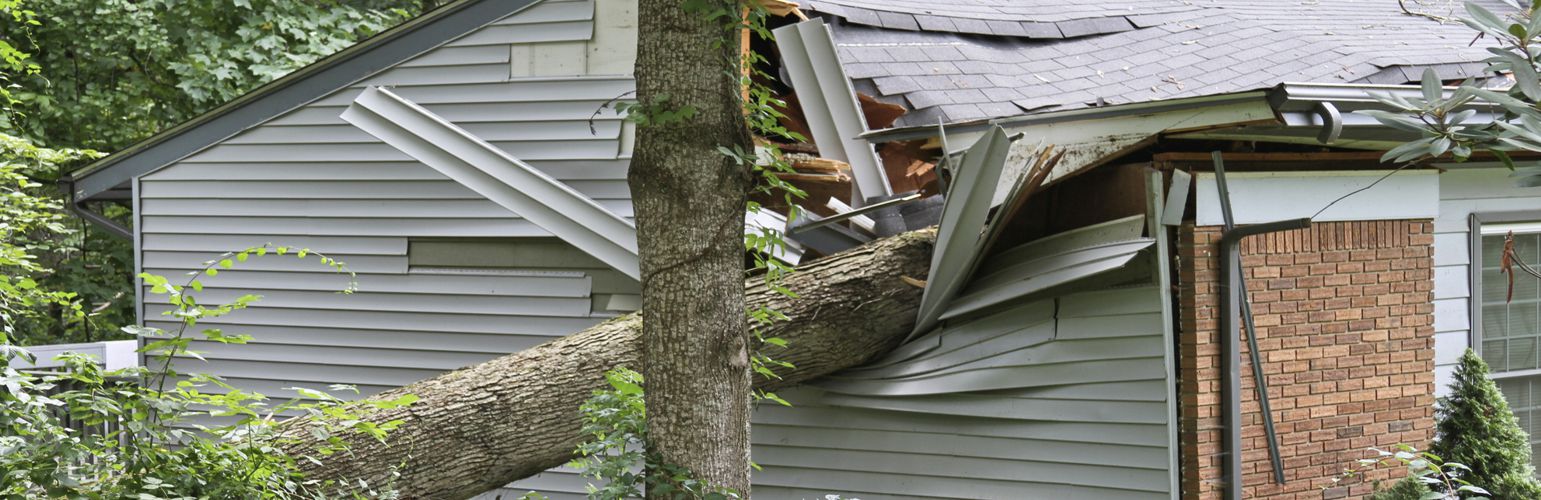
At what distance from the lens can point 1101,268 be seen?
18.2 ft

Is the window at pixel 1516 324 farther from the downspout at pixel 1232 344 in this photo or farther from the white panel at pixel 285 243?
the white panel at pixel 285 243

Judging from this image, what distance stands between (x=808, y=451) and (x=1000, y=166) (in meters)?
2.31

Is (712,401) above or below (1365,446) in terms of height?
above

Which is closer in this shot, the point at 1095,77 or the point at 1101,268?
the point at 1101,268

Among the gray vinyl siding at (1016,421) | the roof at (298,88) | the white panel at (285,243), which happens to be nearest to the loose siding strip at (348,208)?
the white panel at (285,243)

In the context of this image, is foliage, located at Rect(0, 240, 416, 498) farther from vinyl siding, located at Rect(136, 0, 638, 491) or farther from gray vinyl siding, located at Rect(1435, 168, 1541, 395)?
gray vinyl siding, located at Rect(1435, 168, 1541, 395)

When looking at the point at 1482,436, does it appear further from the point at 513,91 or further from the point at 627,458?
the point at 513,91

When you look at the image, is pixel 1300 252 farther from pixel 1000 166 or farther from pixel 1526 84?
pixel 1526 84

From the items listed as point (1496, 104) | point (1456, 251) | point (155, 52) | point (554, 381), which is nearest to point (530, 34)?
point (554, 381)

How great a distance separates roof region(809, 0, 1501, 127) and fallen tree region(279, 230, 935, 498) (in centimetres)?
109

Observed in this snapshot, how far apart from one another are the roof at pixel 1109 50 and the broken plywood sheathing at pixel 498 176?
1711 mm

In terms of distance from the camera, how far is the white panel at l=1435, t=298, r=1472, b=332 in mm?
6734

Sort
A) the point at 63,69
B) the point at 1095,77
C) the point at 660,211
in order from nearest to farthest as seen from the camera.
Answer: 1. the point at 660,211
2. the point at 1095,77
3. the point at 63,69

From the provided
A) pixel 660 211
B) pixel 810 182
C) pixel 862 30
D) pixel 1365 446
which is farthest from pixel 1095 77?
pixel 660 211
